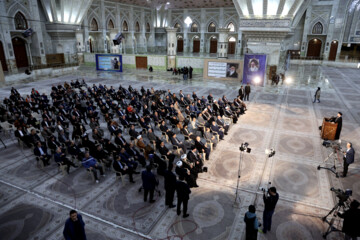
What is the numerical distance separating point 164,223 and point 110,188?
2387 millimetres

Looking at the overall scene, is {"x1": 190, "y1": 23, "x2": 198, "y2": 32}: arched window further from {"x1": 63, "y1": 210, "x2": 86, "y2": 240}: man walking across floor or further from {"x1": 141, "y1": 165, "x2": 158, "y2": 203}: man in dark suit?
{"x1": 63, "y1": 210, "x2": 86, "y2": 240}: man walking across floor

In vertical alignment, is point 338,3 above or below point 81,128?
above

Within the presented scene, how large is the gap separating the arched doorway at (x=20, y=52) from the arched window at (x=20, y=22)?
1.80 m

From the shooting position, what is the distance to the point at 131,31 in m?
44.6

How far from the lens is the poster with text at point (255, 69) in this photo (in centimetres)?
2231

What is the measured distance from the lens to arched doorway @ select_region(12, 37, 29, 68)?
30.2 meters

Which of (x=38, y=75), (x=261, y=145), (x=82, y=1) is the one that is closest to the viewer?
(x=261, y=145)

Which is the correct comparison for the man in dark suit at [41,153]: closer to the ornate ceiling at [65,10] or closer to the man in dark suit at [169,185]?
the man in dark suit at [169,185]

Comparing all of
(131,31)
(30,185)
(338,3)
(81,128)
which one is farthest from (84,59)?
(338,3)

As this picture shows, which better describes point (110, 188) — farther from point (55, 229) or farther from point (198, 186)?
point (198, 186)

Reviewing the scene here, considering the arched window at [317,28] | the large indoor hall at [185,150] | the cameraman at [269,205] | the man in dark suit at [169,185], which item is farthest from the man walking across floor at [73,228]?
the arched window at [317,28]

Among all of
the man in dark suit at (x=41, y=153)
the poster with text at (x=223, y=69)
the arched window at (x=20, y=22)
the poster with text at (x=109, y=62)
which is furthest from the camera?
the poster with text at (x=109, y=62)

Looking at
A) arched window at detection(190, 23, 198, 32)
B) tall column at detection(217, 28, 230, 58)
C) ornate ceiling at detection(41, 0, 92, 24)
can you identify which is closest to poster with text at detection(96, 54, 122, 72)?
ornate ceiling at detection(41, 0, 92, 24)

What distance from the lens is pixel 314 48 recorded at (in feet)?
135
